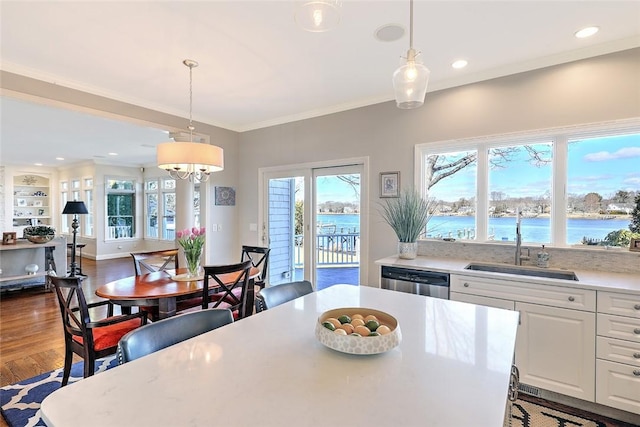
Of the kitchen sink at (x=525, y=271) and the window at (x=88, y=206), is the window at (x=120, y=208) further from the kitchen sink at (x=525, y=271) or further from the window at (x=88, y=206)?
the kitchen sink at (x=525, y=271)

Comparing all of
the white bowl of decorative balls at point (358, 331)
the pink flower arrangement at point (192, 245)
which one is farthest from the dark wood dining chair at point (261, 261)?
the white bowl of decorative balls at point (358, 331)

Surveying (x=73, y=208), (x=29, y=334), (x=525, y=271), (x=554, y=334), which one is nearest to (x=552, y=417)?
(x=554, y=334)

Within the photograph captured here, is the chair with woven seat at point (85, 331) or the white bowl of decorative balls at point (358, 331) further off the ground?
the white bowl of decorative balls at point (358, 331)

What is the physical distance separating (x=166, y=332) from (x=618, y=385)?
2.82 m

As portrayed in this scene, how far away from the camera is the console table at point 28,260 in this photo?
4.93 metres

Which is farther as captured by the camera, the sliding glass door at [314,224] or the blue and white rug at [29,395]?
the sliding glass door at [314,224]

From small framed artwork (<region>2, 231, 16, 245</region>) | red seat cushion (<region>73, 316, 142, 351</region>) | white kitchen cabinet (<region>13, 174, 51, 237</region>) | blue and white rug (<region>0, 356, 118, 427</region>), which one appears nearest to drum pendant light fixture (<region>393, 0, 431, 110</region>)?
red seat cushion (<region>73, 316, 142, 351</region>)

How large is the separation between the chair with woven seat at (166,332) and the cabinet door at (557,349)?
220 cm

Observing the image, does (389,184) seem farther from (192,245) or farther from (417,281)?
(192,245)

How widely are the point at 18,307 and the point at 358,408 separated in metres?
5.76

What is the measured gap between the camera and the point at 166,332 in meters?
1.32

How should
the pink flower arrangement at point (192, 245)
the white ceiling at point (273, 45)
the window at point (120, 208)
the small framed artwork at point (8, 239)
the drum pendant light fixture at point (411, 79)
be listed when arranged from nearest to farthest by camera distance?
the drum pendant light fixture at point (411, 79) < the white ceiling at point (273, 45) < the pink flower arrangement at point (192, 245) < the small framed artwork at point (8, 239) < the window at point (120, 208)

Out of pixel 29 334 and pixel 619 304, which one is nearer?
pixel 619 304

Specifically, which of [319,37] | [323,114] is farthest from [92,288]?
[319,37]
